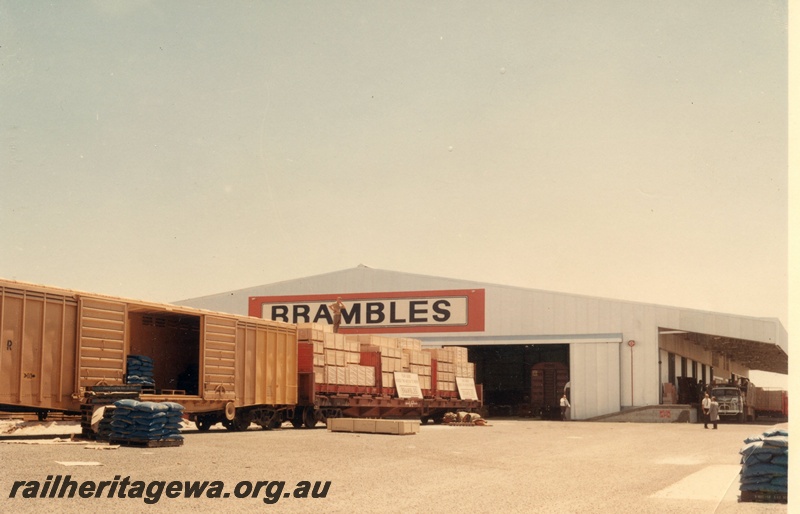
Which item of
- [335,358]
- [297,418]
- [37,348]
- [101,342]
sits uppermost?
[101,342]

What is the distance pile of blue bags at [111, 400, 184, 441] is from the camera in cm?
1666

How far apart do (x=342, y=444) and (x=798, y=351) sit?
13611 mm

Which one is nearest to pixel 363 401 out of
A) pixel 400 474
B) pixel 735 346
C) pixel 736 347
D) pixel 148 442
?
pixel 148 442

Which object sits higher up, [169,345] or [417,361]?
[169,345]

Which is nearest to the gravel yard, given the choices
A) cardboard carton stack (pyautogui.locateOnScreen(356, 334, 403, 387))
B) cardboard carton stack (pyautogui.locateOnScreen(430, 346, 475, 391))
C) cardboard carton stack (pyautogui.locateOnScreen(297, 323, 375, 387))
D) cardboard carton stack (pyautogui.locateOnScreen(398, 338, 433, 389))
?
cardboard carton stack (pyautogui.locateOnScreen(297, 323, 375, 387))

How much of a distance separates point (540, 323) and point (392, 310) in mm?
7725

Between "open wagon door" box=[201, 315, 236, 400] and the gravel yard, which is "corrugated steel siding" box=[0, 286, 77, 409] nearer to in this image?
the gravel yard

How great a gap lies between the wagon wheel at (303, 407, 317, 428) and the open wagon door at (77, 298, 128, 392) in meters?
8.66

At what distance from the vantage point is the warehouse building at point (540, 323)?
4053cm

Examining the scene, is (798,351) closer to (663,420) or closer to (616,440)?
(616,440)

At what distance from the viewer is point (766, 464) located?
11.0m

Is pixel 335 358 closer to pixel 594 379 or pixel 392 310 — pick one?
pixel 392 310

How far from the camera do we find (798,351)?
658 centimetres

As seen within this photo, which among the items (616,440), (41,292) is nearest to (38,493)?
(41,292)
